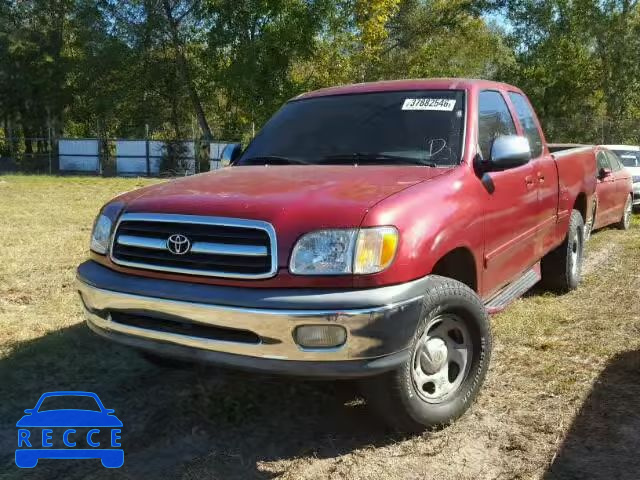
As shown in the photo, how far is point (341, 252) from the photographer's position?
286 centimetres

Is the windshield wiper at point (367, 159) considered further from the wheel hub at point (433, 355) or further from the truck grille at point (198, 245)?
the truck grille at point (198, 245)

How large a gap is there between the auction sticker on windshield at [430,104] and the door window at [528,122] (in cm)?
109

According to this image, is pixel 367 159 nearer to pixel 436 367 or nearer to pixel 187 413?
pixel 436 367

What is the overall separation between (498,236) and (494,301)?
450 millimetres

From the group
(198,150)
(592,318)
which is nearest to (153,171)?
(198,150)

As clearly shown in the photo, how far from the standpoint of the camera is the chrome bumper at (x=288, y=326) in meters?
2.76

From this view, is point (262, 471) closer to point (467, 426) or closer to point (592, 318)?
point (467, 426)

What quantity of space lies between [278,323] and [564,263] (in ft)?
12.8

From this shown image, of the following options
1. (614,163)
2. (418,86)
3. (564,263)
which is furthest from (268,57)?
(418,86)

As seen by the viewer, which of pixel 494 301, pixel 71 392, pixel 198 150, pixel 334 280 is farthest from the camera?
pixel 198 150

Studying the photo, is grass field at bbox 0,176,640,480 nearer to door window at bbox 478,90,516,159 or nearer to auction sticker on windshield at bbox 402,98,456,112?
door window at bbox 478,90,516,159

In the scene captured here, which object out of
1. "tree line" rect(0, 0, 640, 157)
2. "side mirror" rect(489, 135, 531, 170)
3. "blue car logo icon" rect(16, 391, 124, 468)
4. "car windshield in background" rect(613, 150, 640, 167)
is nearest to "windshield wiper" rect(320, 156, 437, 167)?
"side mirror" rect(489, 135, 531, 170)

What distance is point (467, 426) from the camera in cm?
341

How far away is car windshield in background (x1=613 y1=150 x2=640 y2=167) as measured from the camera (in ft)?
42.9
